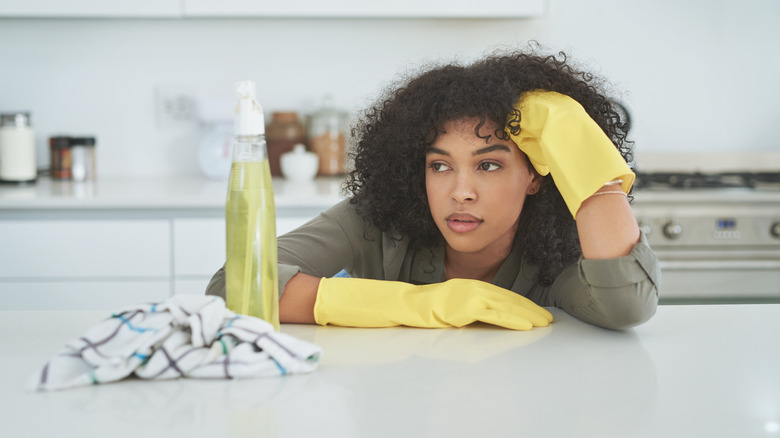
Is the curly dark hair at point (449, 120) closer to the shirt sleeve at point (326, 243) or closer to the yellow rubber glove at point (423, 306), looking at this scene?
the shirt sleeve at point (326, 243)

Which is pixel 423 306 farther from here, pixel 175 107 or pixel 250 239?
pixel 175 107

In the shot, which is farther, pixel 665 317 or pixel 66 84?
pixel 66 84

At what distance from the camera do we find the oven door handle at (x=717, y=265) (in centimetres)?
239

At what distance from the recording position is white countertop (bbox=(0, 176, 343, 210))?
224 centimetres

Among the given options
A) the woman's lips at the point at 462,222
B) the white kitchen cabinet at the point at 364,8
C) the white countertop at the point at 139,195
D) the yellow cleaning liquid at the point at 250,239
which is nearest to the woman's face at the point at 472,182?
the woman's lips at the point at 462,222

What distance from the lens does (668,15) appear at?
116 inches

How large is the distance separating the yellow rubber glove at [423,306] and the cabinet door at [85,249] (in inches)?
55.3

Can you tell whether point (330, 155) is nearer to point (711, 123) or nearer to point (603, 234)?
point (711, 123)

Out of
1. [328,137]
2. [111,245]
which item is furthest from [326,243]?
[328,137]

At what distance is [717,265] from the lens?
7.84 feet

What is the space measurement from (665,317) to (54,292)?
1.87m

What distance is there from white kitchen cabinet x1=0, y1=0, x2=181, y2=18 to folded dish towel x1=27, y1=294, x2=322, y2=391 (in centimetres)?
197

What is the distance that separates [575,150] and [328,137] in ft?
6.08

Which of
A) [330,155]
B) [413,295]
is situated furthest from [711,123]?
[413,295]
